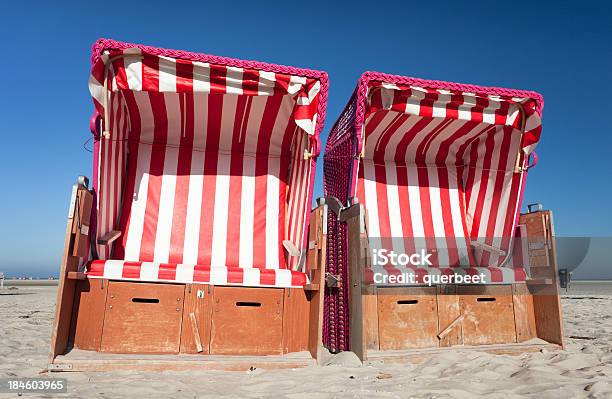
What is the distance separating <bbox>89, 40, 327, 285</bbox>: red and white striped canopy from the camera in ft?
11.3

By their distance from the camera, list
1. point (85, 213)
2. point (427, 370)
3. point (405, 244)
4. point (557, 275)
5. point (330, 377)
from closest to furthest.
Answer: point (330, 377) < point (427, 370) < point (85, 213) < point (557, 275) < point (405, 244)

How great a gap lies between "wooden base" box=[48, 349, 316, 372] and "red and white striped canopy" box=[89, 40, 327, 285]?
613 mm

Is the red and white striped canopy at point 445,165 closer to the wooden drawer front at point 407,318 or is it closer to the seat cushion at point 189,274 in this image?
the wooden drawer front at point 407,318

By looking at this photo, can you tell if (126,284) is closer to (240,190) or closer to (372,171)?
(240,190)

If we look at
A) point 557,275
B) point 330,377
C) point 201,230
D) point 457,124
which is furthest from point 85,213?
point 557,275

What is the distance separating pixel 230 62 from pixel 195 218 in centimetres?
173

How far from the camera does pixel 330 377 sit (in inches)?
111

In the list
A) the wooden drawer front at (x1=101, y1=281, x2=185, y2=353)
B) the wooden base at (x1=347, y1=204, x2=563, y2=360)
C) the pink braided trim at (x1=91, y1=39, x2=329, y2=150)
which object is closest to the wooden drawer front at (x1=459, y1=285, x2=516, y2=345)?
the wooden base at (x1=347, y1=204, x2=563, y2=360)

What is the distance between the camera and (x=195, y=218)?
4.50 meters

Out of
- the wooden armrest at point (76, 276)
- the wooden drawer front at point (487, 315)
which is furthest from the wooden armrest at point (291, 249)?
the wooden armrest at point (76, 276)

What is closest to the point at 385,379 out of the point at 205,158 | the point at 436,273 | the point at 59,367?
the point at 436,273

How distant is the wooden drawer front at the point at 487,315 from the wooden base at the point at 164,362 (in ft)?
4.82

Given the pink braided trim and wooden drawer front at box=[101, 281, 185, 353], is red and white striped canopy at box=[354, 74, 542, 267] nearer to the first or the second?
the pink braided trim

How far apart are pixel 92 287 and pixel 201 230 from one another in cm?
137
